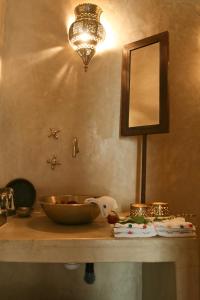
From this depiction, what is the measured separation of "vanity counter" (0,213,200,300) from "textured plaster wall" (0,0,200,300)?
0.49 meters

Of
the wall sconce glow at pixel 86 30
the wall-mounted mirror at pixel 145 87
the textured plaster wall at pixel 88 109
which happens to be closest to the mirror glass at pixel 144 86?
the wall-mounted mirror at pixel 145 87

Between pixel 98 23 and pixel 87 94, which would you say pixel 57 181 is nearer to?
pixel 87 94

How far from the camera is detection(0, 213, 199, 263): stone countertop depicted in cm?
112

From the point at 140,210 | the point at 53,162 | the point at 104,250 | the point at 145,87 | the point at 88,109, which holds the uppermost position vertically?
the point at 145,87

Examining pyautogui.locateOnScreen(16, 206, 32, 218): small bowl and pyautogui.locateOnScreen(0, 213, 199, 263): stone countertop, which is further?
pyautogui.locateOnScreen(16, 206, 32, 218): small bowl

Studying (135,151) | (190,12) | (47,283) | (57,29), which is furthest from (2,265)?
(190,12)

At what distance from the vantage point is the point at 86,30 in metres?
1.63

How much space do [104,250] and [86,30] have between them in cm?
113

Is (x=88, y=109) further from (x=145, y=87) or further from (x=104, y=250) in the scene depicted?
(x=104, y=250)

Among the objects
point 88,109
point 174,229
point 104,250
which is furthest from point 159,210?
point 88,109

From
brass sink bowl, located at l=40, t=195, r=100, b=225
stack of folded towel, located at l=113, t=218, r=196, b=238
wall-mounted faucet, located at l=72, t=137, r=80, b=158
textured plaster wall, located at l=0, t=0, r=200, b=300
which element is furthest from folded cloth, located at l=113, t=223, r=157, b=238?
wall-mounted faucet, located at l=72, t=137, r=80, b=158

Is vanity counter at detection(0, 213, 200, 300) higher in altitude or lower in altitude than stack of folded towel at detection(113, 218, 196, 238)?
lower

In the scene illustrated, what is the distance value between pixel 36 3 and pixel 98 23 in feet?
1.28

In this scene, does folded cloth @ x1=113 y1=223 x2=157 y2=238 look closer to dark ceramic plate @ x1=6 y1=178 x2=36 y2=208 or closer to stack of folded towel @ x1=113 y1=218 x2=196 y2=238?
stack of folded towel @ x1=113 y1=218 x2=196 y2=238
